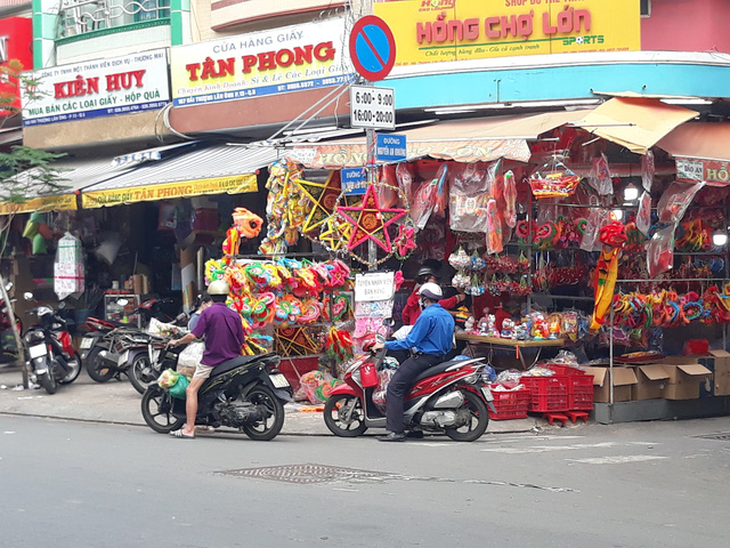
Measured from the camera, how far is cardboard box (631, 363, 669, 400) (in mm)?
13109

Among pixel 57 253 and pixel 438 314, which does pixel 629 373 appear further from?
pixel 57 253

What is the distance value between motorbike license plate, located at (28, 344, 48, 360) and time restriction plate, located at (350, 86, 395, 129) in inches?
229

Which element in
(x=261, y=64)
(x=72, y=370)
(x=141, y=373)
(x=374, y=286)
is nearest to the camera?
(x=374, y=286)

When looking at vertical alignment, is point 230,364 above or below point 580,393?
above

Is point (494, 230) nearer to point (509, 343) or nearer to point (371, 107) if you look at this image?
point (509, 343)

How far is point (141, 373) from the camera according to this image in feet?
46.8

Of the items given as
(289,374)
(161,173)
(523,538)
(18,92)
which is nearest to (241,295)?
(289,374)

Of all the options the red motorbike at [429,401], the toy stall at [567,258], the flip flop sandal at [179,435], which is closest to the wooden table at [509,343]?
the toy stall at [567,258]

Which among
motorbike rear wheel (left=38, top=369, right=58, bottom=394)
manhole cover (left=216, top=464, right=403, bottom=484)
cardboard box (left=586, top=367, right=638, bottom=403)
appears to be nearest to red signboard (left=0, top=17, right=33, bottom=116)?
motorbike rear wheel (left=38, top=369, right=58, bottom=394)

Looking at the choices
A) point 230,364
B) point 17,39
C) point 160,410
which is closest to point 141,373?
point 160,410

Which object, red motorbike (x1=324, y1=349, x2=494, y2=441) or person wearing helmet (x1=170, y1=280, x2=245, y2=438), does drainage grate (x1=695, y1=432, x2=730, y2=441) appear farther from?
person wearing helmet (x1=170, y1=280, x2=245, y2=438)

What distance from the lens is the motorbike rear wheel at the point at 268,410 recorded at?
10734mm

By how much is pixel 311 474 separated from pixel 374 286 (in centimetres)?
405

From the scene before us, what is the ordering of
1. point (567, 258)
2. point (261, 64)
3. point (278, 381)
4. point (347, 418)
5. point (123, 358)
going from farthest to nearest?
1. point (261, 64)
2. point (123, 358)
3. point (567, 258)
4. point (347, 418)
5. point (278, 381)
